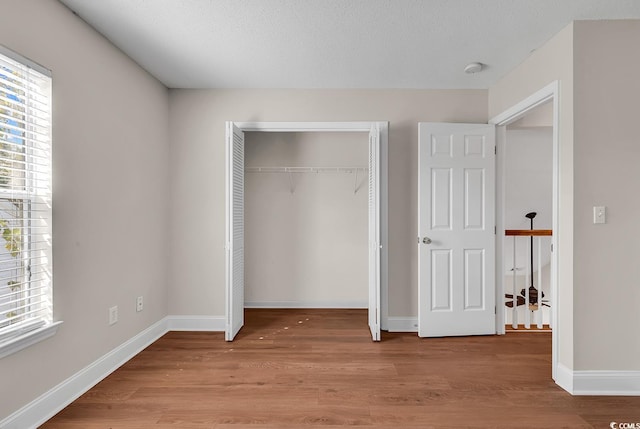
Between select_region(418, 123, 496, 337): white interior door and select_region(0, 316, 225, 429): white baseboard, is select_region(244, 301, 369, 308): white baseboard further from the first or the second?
select_region(418, 123, 496, 337): white interior door

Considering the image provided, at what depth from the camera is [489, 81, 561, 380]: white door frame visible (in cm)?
245

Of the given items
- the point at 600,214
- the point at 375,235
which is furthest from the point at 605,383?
the point at 375,235

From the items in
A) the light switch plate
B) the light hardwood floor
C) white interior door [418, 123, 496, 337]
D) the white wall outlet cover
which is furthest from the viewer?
white interior door [418, 123, 496, 337]

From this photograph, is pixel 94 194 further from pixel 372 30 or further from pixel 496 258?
pixel 496 258

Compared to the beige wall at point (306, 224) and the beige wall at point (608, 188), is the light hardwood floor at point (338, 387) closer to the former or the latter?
the beige wall at point (608, 188)

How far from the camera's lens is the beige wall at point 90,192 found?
6.40 feet

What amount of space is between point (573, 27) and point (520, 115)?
82 centimetres

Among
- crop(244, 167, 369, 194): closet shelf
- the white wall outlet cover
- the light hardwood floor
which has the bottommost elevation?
the light hardwood floor

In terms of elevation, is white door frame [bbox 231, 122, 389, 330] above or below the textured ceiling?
below

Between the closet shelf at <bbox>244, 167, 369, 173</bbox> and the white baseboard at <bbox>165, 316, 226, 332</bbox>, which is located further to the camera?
the closet shelf at <bbox>244, 167, 369, 173</bbox>

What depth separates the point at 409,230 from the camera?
11.6 feet

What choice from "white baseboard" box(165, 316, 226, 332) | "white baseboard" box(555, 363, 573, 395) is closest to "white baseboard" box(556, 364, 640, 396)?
"white baseboard" box(555, 363, 573, 395)

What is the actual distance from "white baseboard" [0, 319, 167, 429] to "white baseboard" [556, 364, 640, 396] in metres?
3.18

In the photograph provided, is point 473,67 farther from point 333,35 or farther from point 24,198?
point 24,198
